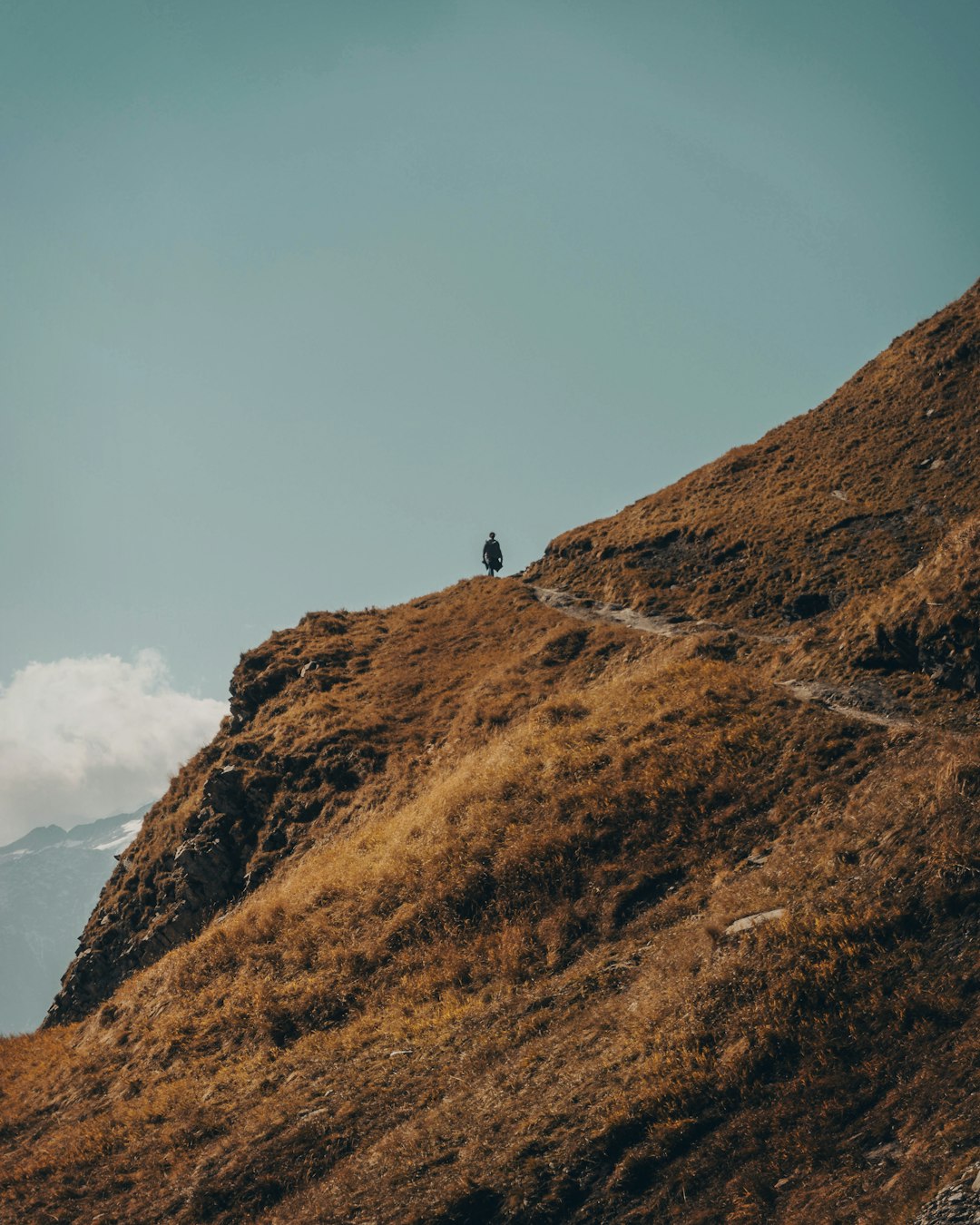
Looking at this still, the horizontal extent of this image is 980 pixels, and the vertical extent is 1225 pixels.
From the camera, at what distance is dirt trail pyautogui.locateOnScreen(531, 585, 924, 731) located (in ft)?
80.8

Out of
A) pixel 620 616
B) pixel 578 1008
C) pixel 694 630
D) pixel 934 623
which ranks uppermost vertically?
pixel 620 616

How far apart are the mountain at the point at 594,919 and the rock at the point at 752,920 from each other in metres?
0.32

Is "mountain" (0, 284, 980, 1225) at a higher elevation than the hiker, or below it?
below

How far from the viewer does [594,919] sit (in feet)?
69.7

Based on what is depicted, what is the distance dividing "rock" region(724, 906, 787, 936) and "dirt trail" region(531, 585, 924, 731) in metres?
7.97

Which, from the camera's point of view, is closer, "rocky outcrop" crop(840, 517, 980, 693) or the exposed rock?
the exposed rock

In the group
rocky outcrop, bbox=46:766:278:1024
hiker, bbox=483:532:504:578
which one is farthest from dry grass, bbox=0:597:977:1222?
hiker, bbox=483:532:504:578

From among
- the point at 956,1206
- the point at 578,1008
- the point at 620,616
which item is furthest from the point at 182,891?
the point at 956,1206

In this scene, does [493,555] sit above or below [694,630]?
above

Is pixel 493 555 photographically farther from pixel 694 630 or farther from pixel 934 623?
pixel 934 623

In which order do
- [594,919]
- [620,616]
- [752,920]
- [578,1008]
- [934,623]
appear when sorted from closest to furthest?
[752,920]
[578,1008]
[594,919]
[934,623]
[620,616]

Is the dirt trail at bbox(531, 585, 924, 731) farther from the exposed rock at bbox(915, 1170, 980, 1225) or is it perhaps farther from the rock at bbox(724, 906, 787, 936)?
the exposed rock at bbox(915, 1170, 980, 1225)

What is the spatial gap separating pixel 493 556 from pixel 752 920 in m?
39.6

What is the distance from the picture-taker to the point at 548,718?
32.1 meters
